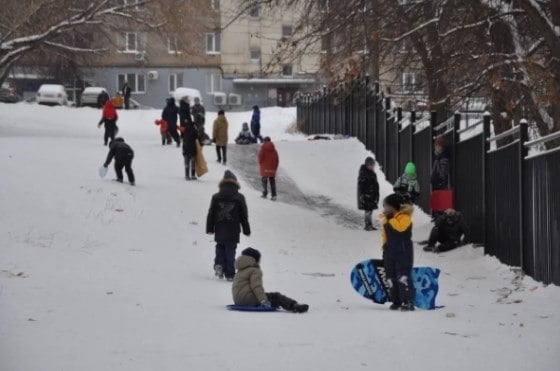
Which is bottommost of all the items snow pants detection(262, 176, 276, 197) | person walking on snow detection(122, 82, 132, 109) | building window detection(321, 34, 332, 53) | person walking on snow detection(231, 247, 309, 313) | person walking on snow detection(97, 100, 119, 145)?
person walking on snow detection(231, 247, 309, 313)

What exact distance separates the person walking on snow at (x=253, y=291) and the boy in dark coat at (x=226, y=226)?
2.94m

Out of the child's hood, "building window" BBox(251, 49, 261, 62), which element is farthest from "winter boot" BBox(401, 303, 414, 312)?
"building window" BBox(251, 49, 261, 62)

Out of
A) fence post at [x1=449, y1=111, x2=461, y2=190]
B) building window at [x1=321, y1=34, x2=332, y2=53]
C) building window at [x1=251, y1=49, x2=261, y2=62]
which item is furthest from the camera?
building window at [x1=251, y1=49, x2=261, y2=62]

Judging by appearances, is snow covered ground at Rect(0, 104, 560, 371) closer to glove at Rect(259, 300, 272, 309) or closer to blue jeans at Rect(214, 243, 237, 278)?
glove at Rect(259, 300, 272, 309)

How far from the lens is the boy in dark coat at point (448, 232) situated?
19641 mm

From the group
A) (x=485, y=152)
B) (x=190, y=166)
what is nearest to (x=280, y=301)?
(x=485, y=152)

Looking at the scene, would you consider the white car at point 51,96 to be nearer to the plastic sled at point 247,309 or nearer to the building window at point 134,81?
the building window at point 134,81

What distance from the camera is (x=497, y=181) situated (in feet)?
59.4

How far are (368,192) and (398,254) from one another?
10.7 metres

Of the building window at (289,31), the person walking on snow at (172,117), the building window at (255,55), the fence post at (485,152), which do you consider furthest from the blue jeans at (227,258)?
the building window at (255,55)

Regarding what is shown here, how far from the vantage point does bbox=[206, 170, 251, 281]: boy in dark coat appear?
54.8 ft

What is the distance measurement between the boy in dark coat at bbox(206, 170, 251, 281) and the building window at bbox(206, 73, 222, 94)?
67824mm

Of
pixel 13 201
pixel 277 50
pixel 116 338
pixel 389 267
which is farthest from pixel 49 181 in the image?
pixel 116 338

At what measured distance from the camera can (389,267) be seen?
1370 cm
